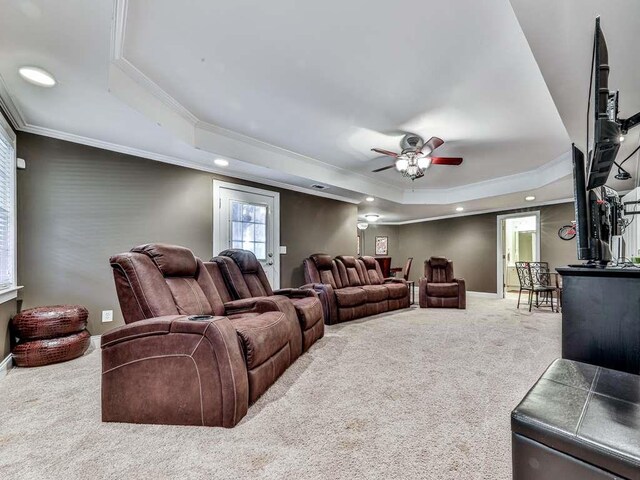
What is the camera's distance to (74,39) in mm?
1749

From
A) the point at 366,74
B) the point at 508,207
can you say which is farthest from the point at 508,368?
the point at 508,207

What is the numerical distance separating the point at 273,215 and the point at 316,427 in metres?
3.63

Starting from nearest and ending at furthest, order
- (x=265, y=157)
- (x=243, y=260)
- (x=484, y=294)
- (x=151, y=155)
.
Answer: (x=243, y=260) → (x=151, y=155) → (x=265, y=157) → (x=484, y=294)

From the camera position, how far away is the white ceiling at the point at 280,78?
1.78m

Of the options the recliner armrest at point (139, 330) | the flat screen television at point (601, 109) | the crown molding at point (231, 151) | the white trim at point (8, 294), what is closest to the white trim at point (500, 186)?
the crown molding at point (231, 151)

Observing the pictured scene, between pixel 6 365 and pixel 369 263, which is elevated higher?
pixel 369 263

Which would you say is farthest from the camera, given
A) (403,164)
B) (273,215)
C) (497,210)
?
(497,210)

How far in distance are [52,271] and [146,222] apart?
100 cm

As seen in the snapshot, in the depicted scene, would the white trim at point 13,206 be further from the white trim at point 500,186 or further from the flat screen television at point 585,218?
the white trim at point 500,186

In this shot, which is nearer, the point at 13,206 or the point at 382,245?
the point at 13,206

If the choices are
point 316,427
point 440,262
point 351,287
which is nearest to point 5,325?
point 316,427

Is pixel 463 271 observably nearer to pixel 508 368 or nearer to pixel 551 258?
pixel 551 258

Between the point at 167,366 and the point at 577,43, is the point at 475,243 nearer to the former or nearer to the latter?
the point at 577,43

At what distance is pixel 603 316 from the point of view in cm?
140
